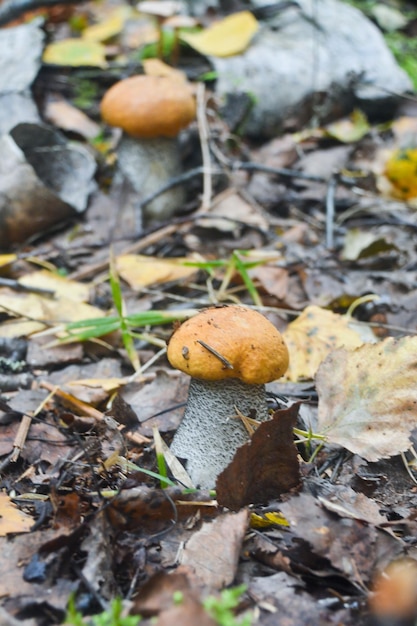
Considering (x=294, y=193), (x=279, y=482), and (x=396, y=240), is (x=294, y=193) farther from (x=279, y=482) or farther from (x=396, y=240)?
(x=279, y=482)

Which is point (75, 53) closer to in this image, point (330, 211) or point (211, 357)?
point (330, 211)

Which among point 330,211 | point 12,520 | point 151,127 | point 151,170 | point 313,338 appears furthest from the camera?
point 151,170

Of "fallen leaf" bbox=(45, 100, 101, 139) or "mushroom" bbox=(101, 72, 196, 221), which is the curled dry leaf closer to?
"mushroom" bbox=(101, 72, 196, 221)

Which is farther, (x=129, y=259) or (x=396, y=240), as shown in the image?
(x=396, y=240)

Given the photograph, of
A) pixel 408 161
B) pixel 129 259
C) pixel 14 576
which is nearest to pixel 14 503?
pixel 14 576

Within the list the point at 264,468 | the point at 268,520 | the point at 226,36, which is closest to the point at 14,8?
the point at 226,36

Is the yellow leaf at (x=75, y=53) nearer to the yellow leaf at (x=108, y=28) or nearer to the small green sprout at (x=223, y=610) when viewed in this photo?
the yellow leaf at (x=108, y=28)
